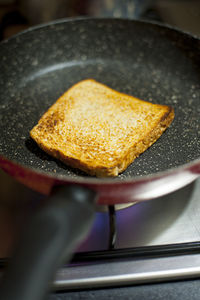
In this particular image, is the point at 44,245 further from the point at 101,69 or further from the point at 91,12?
the point at 91,12

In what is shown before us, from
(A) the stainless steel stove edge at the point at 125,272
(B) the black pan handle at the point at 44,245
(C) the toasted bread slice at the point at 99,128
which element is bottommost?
(A) the stainless steel stove edge at the point at 125,272

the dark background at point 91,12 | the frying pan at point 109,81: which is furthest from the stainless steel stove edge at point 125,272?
the dark background at point 91,12

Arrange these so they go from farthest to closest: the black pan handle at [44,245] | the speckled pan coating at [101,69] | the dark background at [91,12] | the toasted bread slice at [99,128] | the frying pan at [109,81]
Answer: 1. the dark background at [91,12]
2. the speckled pan coating at [101,69]
3. the toasted bread slice at [99,128]
4. the frying pan at [109,81]
5. the black pan handle at [44,245]

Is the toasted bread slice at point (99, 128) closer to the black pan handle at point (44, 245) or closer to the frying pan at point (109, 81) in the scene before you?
the frying pan at point (109, 81)

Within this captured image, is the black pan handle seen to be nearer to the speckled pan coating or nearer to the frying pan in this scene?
the frying pan

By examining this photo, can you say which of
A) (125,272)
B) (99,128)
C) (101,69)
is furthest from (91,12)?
(125,272)

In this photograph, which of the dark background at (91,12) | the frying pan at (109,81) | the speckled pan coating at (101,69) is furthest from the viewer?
the dark background at (91,12)

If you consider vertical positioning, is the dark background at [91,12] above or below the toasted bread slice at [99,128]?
above

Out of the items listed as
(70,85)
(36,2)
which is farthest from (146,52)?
(36,2)
